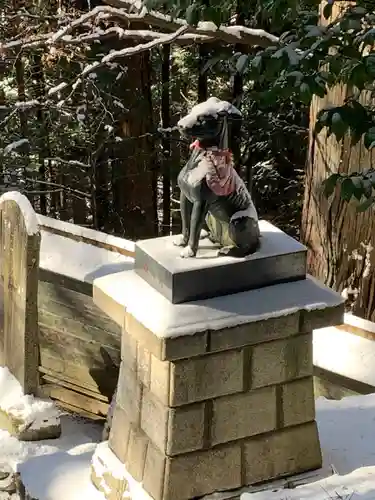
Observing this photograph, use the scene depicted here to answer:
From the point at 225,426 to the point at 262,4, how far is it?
6.68 ft

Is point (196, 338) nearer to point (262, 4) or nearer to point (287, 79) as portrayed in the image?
point (287, 79)

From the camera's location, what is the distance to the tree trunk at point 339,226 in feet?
18.4

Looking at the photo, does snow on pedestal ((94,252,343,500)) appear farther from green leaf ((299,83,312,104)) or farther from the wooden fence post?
the wooden fence post

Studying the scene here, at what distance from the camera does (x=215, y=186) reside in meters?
2.86

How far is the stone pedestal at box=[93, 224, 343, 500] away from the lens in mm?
2793

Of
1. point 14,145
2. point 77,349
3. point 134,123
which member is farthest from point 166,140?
point 77,349

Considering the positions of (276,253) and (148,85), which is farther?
(148,85)

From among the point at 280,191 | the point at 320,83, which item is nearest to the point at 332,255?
the point at 320,83

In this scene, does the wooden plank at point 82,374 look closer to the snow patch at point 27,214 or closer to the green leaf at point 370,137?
the snow patch at point 27,214

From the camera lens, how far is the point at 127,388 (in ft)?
10.4

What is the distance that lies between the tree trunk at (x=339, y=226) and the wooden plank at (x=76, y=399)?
1.97 meters

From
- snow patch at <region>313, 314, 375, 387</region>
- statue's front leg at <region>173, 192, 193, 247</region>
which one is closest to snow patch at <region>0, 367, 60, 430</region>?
snow patch at <region>313, 314, 375, 387</region>

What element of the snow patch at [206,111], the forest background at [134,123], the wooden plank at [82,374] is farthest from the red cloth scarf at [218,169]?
the forest background at [134,123]

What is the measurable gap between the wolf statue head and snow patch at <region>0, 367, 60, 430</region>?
A: 216 cm
